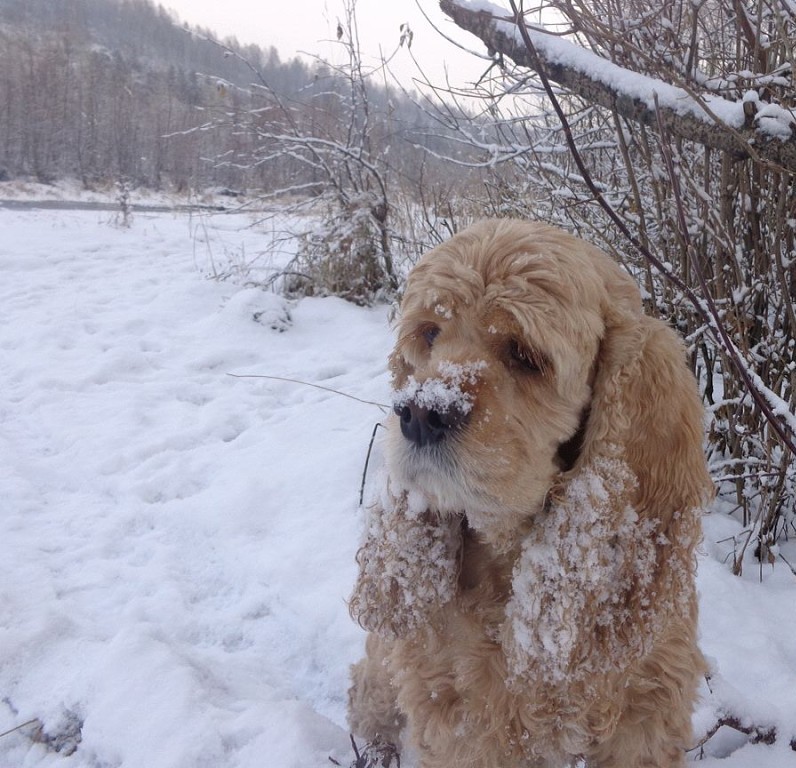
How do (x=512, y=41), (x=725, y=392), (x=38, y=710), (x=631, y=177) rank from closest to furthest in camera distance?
(x=512, y=41)
(x=38, y=710)
(x=631, y=177)
(x=725, y=392)

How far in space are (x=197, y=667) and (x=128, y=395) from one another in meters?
3.27

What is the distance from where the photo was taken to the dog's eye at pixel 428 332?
1.73 m

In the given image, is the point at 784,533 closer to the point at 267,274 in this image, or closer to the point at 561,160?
the point at 561,160

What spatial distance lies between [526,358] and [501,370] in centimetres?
7

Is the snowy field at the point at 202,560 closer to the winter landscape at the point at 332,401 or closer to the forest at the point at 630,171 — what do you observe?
the winter landscape at the point at 332,401

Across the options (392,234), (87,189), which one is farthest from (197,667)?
(87,189)

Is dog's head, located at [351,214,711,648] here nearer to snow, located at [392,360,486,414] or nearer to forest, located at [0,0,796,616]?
snow, located at [392,360,486,414]

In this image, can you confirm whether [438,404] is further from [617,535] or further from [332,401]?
[332,401]

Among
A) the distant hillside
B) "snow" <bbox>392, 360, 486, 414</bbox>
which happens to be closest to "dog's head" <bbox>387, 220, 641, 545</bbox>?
"snow" <bbox>392, 360, 486, 414</bbox>

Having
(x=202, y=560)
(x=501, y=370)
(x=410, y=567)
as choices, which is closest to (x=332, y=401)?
(x=202, y=560)

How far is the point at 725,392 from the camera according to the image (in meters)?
3.06

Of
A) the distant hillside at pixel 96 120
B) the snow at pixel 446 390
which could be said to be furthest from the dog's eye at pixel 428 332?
the distant hillside at pixel 96 120

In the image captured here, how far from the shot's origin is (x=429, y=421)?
147 cm

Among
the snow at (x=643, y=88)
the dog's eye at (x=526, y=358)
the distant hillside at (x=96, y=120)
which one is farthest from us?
the distant hillside at (x=96, y=120)
